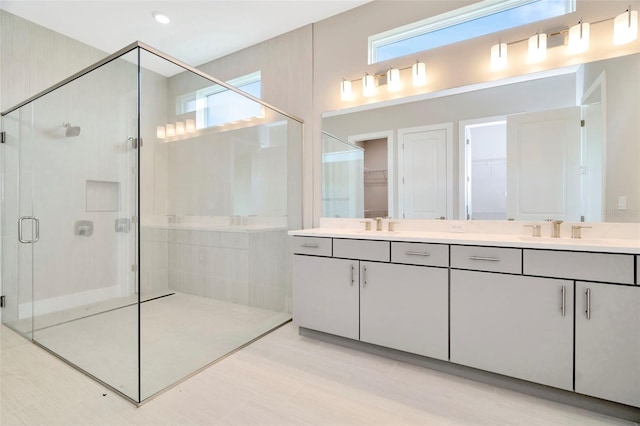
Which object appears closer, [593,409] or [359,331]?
[593,409]

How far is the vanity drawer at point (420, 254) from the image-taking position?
1.83 m

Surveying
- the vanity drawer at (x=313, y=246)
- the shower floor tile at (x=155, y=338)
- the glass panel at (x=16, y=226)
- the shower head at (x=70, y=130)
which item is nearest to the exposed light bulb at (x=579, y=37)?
the vanity drawer at (x=313, y=246)

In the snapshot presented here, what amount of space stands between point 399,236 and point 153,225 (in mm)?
1657

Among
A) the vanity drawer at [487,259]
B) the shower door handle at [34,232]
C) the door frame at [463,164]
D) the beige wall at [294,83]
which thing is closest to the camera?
the vanity drawer at [487,259]

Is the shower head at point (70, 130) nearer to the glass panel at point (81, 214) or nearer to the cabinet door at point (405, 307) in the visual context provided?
the glass panel at point (81, 214)

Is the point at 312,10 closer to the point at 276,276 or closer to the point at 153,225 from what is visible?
the point at 153,225

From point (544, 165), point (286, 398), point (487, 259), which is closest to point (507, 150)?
point (544, 165)

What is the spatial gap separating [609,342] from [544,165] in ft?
3.62

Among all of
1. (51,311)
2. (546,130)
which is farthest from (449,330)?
(51,311)

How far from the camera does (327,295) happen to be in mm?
2252

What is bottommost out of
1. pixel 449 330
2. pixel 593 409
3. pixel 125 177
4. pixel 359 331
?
pixel 593 409

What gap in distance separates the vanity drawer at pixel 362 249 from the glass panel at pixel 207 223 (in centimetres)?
84

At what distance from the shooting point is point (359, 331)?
2.11m

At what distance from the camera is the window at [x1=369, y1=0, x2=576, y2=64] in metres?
2.02
